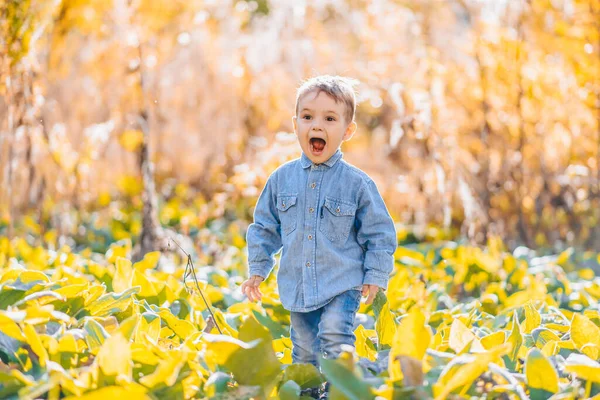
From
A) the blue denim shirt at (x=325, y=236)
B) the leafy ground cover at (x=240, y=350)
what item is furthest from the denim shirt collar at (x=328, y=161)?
the leafy ground cover at (x=240, y=350)

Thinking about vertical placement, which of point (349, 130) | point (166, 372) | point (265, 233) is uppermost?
point (349, 130)

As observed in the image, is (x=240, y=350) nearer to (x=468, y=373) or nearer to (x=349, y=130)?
(x=468, y=373)

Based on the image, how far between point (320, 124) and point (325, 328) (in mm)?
651

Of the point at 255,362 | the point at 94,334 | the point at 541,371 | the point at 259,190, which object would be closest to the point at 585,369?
the point at 541,371

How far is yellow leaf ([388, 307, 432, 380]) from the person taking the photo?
2.02m

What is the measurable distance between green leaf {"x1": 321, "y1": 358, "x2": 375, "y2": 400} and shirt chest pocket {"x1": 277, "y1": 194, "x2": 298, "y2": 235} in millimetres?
776

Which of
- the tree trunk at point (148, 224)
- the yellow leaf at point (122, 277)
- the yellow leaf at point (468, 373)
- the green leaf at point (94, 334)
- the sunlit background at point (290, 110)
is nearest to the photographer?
the yellow leaf at point (468, 373)

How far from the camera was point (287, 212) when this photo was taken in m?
2.65

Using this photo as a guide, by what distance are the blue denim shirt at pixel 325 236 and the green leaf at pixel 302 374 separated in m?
0.31

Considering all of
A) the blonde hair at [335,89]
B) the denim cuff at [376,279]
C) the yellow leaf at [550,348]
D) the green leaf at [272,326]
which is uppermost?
the blonde hair at [335,89]

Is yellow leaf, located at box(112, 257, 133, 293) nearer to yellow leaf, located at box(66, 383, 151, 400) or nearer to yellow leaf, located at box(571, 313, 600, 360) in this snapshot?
yellow leaf, located at box(66, 383, 151, 400)

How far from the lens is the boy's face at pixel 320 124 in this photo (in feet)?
8.36

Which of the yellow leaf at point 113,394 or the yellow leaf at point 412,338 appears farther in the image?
the yellow leaf at point 412,338

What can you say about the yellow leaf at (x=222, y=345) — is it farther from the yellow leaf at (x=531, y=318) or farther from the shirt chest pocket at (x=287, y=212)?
the yellow leaf at (x=531, y=318)
